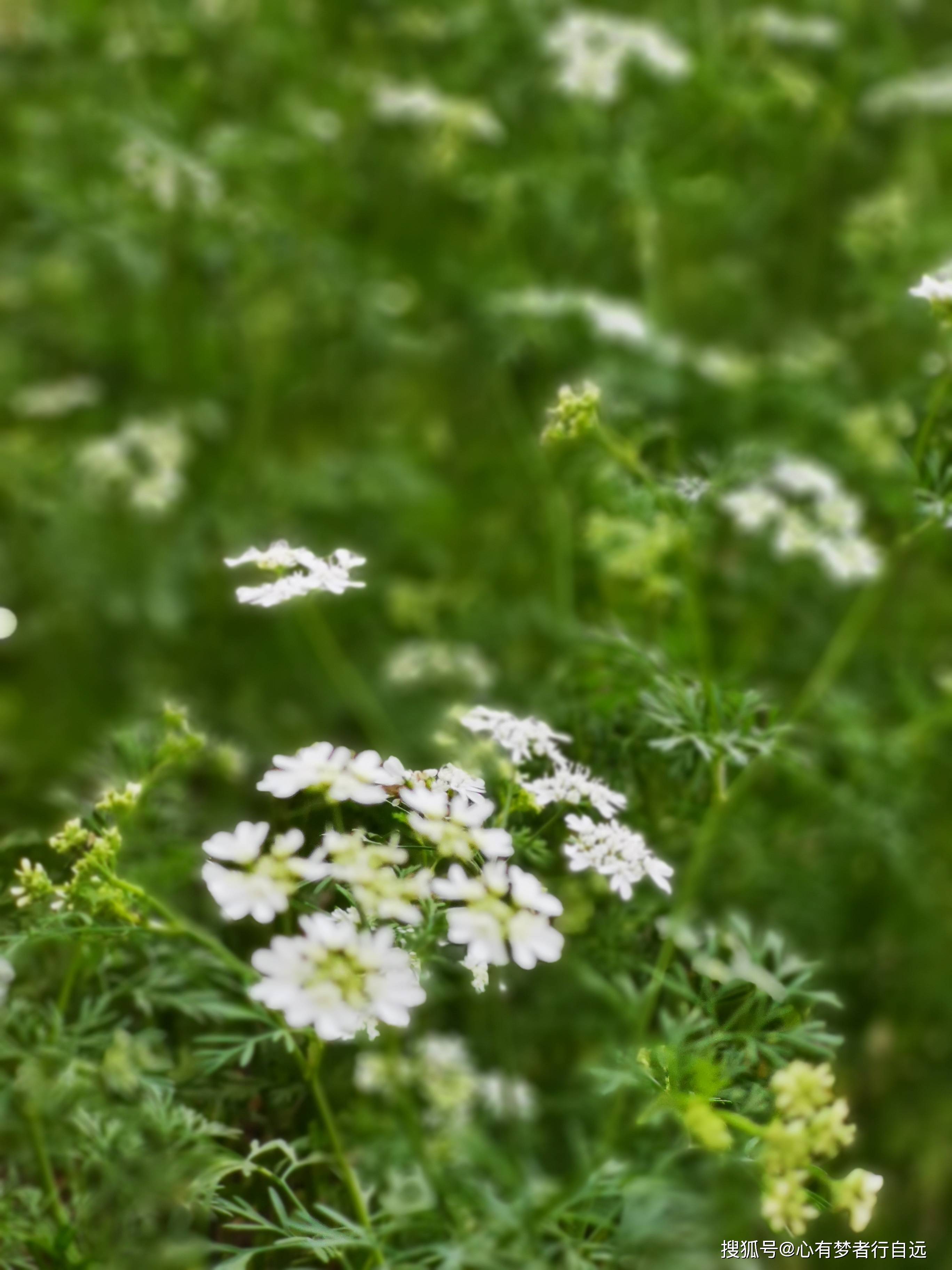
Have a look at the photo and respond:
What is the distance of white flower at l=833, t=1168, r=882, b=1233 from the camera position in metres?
0.69

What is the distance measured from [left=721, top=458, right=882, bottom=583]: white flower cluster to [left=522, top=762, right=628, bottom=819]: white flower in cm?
67

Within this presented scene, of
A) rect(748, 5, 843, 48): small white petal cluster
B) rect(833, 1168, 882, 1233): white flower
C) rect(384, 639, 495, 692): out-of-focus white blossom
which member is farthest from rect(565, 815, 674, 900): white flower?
rect(748, 5, 843, 48): small white petal cluster

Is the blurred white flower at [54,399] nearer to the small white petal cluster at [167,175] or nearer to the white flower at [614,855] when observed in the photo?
the small white petal cluster at [167,175]

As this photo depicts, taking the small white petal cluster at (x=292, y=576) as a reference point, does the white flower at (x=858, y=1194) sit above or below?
below

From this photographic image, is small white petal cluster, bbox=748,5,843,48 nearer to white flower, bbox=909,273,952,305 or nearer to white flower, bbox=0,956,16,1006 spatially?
white flower, bbox=909,273,952,305

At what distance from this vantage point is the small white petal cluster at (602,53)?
226 centimetres

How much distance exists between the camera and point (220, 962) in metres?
1.05

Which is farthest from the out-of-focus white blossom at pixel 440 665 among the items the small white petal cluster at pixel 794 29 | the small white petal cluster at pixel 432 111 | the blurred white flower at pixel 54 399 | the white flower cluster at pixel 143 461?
the small white petal cluster at pixel 794 29

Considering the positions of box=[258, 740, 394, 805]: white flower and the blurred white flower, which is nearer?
box=[258, 740, 394, 805]: white flower

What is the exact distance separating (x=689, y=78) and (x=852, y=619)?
1.62m

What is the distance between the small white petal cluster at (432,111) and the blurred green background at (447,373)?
0.02 meters

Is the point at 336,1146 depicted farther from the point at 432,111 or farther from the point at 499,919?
the point at 432,111

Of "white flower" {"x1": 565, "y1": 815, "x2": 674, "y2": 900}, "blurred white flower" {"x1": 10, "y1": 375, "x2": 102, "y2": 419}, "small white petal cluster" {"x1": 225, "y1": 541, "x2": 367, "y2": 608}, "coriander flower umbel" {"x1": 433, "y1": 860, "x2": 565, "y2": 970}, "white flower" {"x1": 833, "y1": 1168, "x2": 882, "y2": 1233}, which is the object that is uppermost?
"blurred white flower" {"x1": 10, "y1": 375, "x2": 102, "y2": 419}

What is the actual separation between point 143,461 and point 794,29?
5.53ft
